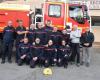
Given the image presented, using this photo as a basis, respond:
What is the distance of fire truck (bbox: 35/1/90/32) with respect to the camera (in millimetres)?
22375

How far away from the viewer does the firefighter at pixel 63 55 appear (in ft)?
68.2

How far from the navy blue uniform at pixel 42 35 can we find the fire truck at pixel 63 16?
1423 mm

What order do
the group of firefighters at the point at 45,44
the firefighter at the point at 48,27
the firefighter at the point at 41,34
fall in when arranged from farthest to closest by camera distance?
the firefighter at the point at 48,27
the firefighter at the point at 41,34
the group of firefighters at the point at 45,44

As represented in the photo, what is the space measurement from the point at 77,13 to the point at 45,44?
261 cm

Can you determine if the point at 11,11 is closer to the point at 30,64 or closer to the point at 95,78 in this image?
the point at 30,64

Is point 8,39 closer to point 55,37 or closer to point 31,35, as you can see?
point 31,35

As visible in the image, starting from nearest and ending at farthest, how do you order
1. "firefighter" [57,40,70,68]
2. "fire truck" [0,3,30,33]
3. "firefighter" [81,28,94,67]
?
"firefighter" [57,40,70,68], "firefighter" [81,28,94,67], "fire truck" [0,3,30,33]

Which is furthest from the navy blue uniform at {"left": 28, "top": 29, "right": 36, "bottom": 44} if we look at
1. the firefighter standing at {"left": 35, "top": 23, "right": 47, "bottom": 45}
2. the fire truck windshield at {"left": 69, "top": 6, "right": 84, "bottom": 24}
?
the fire truck windshield at {"left": 69, "top": 6, "right": 84, "bottom": 24}

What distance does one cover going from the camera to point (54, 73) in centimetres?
1977

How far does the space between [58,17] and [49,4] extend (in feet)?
2.29

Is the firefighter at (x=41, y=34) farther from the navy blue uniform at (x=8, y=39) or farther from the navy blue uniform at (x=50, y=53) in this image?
the navy blue uniform at (x=8, y=39)

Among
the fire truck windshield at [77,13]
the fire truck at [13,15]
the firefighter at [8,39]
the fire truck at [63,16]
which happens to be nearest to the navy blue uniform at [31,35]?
the firefighter at [8,39]

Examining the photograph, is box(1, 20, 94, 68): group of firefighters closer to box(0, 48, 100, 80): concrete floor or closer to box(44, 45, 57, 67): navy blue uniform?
box(44, 45, 57, 67): navy blue uniform

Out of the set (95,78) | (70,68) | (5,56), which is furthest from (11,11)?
(95,78)
